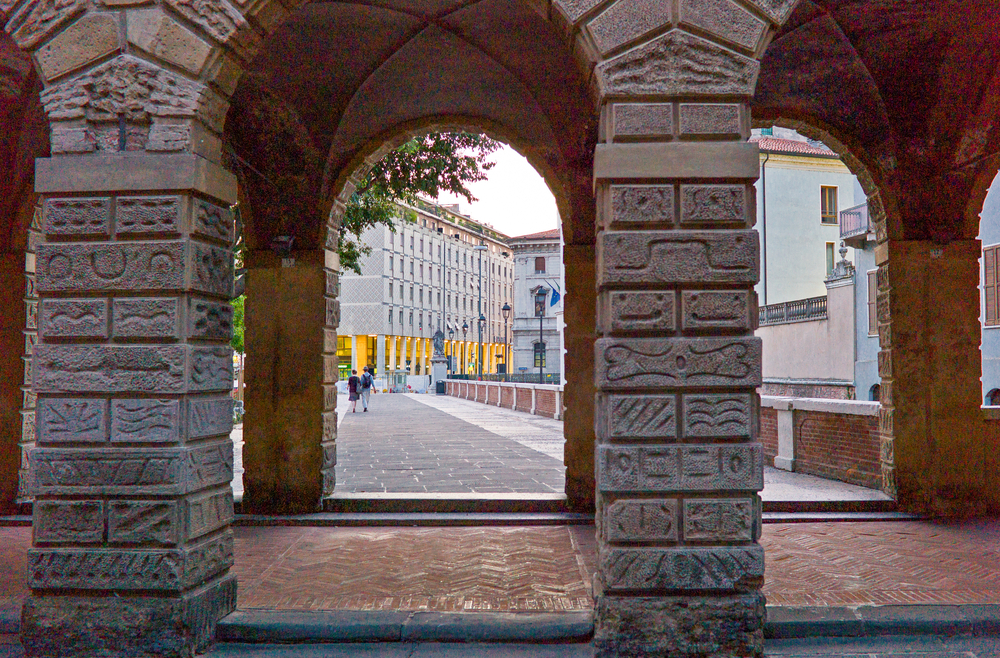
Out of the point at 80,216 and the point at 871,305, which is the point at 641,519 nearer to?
the point at 80,216

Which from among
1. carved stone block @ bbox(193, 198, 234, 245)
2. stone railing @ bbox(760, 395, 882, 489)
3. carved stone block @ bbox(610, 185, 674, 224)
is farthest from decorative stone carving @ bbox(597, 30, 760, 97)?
stone railing @ bbox(760, 395, 882, 489)

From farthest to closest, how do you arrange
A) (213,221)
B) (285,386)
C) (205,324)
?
(285,386) → (213,221) → (205,324)

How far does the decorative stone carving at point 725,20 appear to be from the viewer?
474cm

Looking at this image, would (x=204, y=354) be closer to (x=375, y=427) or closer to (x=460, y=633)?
(x=460, y=633)

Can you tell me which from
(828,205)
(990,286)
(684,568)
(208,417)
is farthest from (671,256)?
(828,205)

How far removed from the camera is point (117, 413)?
15.7 feet

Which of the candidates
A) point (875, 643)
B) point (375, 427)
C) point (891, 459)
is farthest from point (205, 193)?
point (375, 427)

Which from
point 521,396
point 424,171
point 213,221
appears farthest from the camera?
point 521,396

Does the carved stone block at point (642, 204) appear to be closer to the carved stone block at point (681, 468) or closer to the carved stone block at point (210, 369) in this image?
the carved stone block at point (681, 468)

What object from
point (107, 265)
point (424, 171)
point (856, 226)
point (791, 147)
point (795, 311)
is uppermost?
point (791, 147)

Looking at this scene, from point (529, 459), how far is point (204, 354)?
29.6 feet

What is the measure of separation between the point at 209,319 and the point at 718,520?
3.35 metres

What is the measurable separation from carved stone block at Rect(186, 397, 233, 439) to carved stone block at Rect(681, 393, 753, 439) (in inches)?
113

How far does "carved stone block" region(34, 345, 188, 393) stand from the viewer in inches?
188
